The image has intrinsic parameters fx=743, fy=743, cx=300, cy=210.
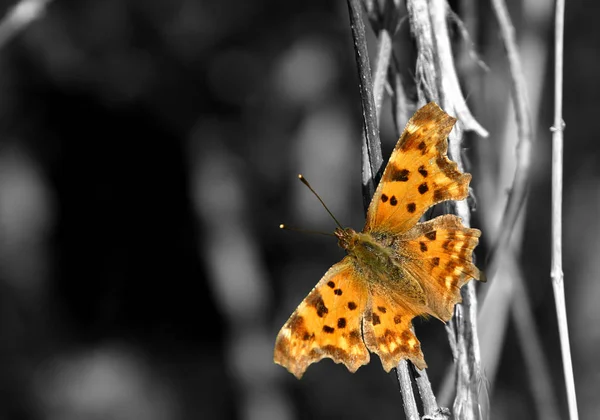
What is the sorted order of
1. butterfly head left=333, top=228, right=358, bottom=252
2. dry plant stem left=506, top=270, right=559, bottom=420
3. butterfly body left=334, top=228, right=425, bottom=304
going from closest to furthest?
butterfly body left=334, top=228, right=425, bottom=304, butterfly head left=333, top=228, right=358, bottom=252, dry plant stem left=506, top=270, right=559, bottom=420

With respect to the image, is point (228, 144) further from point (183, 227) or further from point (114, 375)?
point (114, 375)

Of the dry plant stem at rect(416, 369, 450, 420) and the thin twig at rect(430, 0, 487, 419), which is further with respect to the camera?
the thin twig at rect(430, 0, 487, 419)

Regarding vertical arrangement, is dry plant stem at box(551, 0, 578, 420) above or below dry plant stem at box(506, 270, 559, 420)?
above

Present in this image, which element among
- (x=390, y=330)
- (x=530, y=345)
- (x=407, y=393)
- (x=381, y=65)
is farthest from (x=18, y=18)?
(x=530, y=345)

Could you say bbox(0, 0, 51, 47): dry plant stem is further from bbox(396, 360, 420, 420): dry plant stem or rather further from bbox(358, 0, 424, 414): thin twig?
bbox(396, 360, 420, 420): dry plant stem

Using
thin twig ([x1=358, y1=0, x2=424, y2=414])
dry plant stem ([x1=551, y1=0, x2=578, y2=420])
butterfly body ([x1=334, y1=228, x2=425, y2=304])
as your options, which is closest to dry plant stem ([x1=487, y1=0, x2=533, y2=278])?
dry plant stem ([x1=551, y1=0, x2=578, y2=420])

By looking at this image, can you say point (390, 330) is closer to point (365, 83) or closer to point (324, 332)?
point (324, 332)

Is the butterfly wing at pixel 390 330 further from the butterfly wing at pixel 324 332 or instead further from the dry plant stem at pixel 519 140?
the dry plant stem at pixel 519 140
